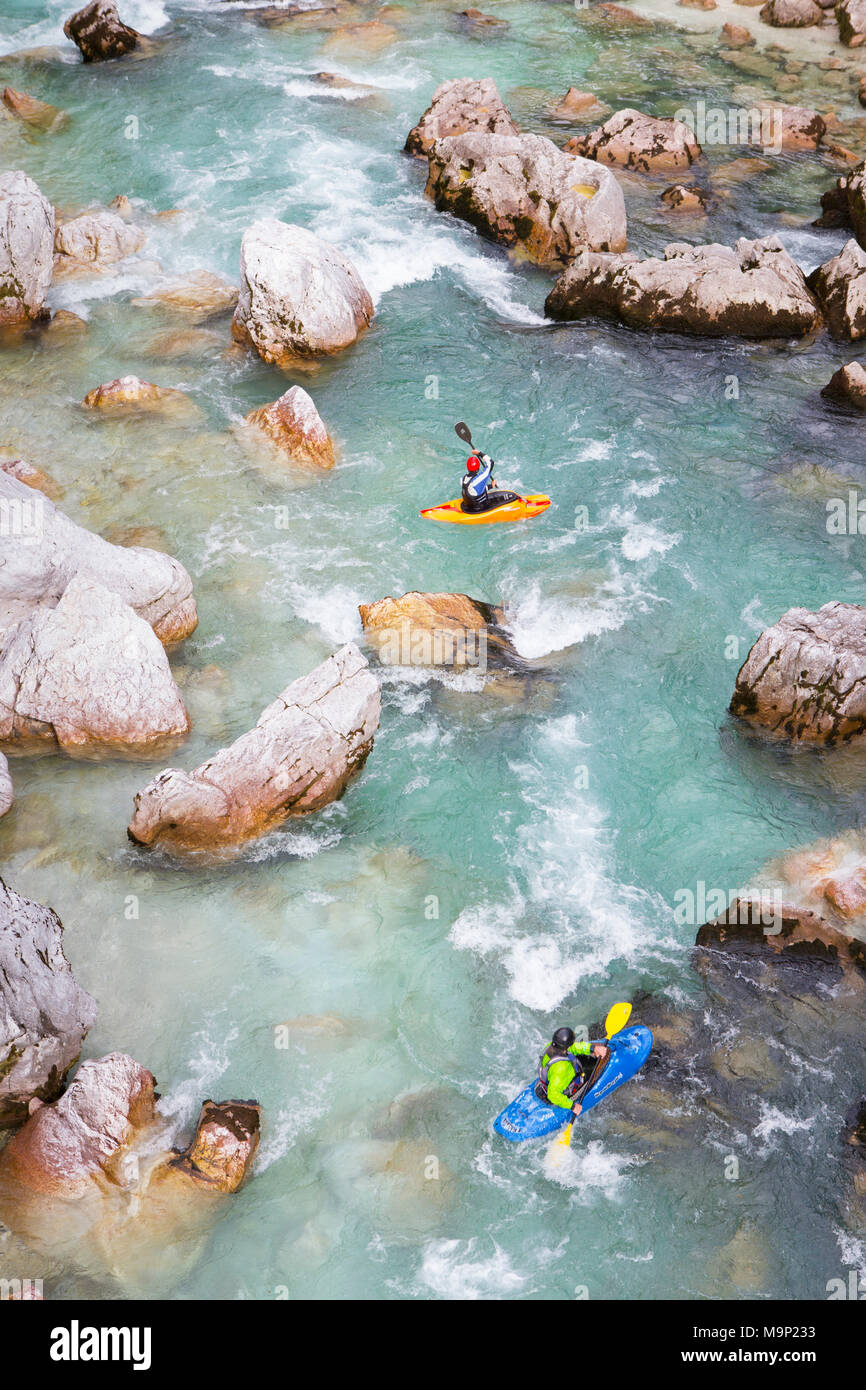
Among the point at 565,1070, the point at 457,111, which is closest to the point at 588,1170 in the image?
the point at 565,1070

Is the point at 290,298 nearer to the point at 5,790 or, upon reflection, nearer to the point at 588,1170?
the point at 5,790

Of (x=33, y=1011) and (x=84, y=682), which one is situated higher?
(x=84, y=682)

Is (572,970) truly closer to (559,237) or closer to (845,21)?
(559,237)

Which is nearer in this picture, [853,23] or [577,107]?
[577,107]

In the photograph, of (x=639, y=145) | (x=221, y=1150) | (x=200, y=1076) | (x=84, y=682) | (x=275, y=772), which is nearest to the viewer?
(x=221, y=1150)

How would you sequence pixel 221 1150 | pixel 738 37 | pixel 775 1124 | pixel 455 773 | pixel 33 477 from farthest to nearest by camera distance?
pixel 738 37
pixel 33 477
pixel 455 773
pixel 775 1124
pixel 221 1150

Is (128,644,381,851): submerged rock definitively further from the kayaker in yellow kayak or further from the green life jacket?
the kayaker in yellow kayak

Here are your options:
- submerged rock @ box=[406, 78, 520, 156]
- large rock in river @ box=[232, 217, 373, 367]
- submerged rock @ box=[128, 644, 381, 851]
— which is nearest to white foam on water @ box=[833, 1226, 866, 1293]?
submerged rock @ box=[128, 644, 381, 851]
